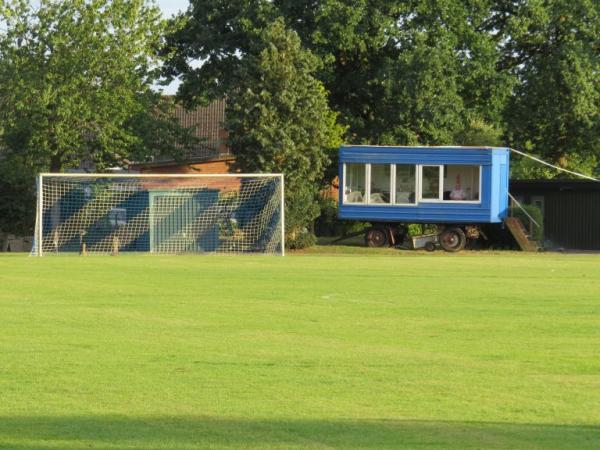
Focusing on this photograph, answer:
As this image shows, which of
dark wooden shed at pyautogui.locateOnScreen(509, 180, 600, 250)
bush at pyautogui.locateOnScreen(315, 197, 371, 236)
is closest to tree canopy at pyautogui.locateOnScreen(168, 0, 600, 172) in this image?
dark wooden shed at pyautogui.locateOnScreen(509, 180, 600, 250)

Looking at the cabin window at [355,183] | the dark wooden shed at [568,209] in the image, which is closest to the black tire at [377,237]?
the cabin window at [355,183]

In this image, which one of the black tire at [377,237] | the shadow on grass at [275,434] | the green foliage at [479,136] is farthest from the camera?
the green foliage at [479,136]

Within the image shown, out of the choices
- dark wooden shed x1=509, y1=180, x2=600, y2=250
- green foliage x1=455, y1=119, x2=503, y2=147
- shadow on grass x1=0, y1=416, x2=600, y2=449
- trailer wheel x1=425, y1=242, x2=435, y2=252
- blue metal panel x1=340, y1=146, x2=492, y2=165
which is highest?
green foliage x1=455, y1=119, x2=503, y2=147

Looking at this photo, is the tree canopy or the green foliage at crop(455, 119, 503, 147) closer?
the tree canopy

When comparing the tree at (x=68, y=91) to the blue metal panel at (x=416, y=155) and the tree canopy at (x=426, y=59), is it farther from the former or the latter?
the blue metal panel at (x=416, y=155)

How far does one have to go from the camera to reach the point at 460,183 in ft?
130

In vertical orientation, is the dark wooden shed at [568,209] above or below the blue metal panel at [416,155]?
below

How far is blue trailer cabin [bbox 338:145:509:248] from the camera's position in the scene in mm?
39000

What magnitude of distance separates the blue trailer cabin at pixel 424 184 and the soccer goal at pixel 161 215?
3.97m

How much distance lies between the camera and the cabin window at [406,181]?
3978cm

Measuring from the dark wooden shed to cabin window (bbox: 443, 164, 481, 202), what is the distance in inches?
197

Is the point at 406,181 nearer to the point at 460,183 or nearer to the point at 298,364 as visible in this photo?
the point at 460,183

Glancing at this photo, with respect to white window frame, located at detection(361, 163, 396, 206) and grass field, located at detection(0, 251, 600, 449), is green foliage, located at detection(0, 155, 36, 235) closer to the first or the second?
white window frame, located at detection(361, 163, 396, 206)

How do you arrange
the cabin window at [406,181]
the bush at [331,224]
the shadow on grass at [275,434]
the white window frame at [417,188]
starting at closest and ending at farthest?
the shadow on grass at [275,434], the white window frame at [417,188], the cabin window at [406,181], the bush at [331,224]
